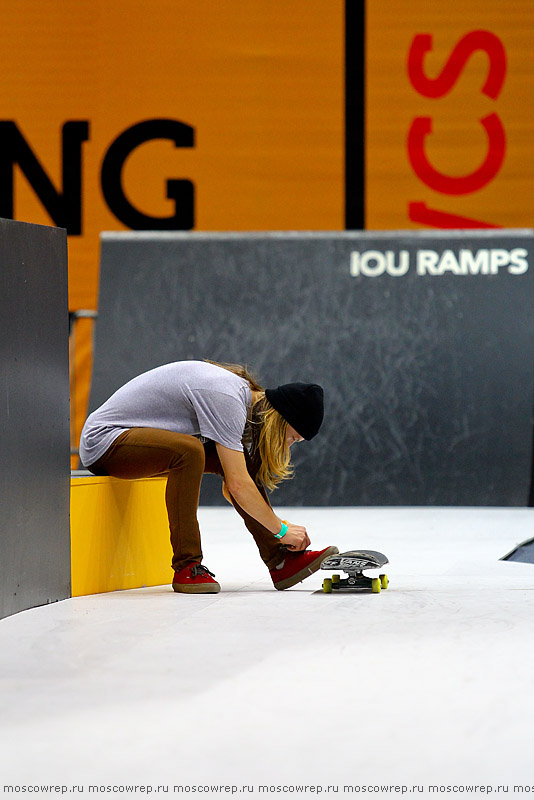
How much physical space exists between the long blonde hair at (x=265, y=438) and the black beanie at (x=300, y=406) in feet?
0.09

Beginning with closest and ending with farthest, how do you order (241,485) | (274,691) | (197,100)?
1. (274,691)
2. (241,485)
3. (197,100)

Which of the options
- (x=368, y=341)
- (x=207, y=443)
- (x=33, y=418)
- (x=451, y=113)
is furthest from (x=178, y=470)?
(x=451, y=113)

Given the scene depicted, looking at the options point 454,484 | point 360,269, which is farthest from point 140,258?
point 454,484

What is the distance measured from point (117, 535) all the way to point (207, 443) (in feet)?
1.14

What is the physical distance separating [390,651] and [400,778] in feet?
2.21

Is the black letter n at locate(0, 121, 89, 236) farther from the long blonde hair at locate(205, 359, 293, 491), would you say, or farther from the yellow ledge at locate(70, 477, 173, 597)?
the long blonde hair at locate(205, 359, 293, 491)

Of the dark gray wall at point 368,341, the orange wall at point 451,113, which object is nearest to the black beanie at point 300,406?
the dark gray wall at point 368,341

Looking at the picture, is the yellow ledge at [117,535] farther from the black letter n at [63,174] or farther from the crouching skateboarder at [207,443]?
the black letter n at [63,174]

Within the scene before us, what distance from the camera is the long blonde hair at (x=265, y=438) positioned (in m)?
2.59

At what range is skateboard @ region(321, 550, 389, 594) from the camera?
102 inches

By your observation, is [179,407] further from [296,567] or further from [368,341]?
[368,341]

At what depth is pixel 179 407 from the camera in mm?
2670

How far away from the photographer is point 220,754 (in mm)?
Result: 1297

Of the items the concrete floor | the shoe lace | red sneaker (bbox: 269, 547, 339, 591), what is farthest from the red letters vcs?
the shoe lace
